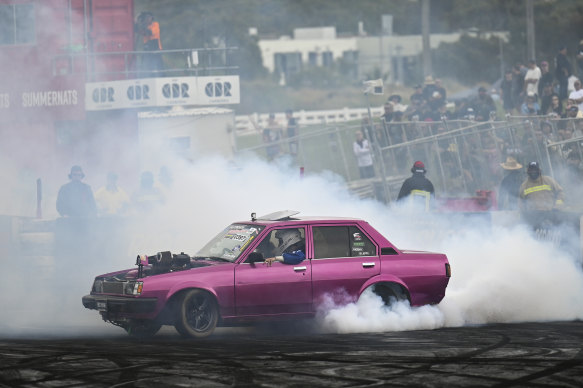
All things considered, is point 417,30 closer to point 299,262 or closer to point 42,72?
point 42,72

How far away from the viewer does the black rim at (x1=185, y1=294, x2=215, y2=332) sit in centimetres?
1016

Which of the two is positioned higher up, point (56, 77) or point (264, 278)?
point (56, 77)

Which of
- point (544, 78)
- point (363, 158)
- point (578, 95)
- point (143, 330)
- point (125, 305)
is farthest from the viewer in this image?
point (544, 78)

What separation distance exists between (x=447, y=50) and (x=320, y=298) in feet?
207

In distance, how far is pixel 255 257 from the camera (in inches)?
412

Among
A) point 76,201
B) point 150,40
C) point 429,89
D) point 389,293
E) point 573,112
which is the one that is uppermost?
point 150,40

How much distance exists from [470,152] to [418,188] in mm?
3627

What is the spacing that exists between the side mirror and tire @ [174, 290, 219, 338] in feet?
1.91

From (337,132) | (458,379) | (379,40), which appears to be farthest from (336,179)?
(379,40)

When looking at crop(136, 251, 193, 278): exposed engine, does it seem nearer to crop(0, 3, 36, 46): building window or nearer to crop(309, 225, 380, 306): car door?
crop(309, 225, 380, 306): car door

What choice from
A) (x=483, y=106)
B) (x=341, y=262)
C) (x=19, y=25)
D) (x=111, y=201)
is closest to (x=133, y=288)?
(x=341, y=262)

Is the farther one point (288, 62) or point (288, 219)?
point (288, 62)

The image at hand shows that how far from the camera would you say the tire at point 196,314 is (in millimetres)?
10109

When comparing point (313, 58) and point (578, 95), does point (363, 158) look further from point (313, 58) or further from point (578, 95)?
point (313, 58)
